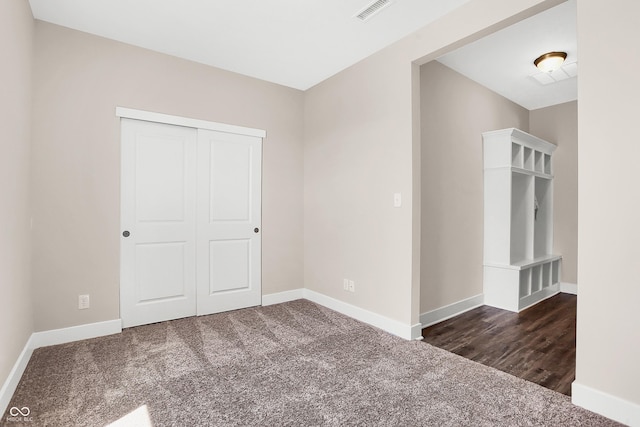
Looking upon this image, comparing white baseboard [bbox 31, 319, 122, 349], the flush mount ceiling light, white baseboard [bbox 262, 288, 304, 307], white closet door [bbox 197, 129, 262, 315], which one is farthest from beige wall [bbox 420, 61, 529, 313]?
white baseboard [bbox 31, 319, 122, 349]

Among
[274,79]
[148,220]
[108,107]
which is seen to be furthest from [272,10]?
[148,220]

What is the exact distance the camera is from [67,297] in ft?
9.00

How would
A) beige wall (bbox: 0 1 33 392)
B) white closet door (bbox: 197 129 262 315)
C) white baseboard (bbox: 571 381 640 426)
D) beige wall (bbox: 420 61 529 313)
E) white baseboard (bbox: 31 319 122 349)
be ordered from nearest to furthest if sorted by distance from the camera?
white baseboard (bbox: 571 381 640 426) < beige wall (bbox: 0 1 33 392) < white baseboard (bbox: 31 319 122 349) < beige wall (bbox: 420 61 529 313) < white closet door (bbox: 197 129 262 315)

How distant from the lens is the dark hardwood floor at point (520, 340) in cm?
230

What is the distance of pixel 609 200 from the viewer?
175 centimetres

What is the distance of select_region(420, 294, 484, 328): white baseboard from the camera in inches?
128

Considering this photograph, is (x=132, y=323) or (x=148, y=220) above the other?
(x=148, y=220)

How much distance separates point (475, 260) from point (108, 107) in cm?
428

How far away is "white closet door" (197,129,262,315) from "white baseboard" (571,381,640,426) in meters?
2.99

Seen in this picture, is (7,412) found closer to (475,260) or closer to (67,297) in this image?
(67,297)

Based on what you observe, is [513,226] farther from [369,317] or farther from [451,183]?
[369,317]

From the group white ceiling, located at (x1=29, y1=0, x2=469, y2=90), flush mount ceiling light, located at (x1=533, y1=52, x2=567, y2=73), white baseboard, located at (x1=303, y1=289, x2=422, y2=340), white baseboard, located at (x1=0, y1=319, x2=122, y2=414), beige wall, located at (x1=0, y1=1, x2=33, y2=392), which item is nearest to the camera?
beige wall, located at (x1=0, y1=1, x2=33, y2=392)

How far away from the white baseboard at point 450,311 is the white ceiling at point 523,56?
266 centimetres
